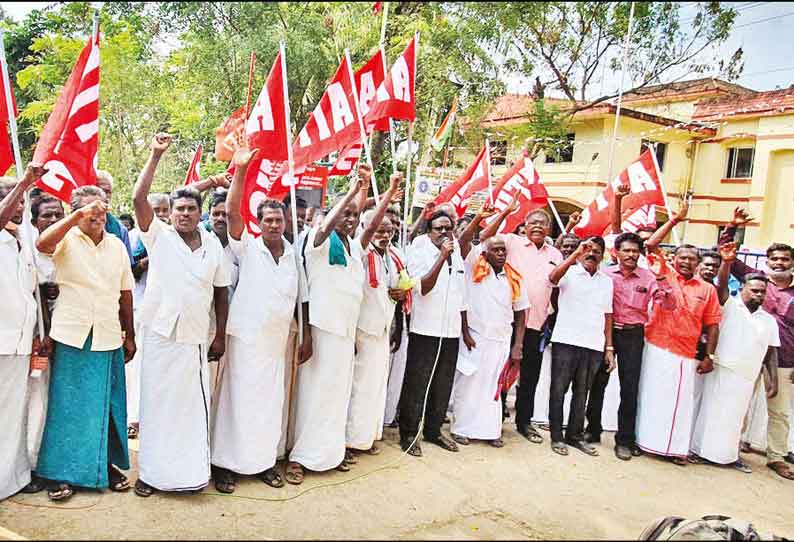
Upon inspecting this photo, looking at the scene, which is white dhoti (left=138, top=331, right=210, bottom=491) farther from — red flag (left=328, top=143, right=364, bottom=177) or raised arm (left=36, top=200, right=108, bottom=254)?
red flag (left=328, top=143, right=364, bottom=177)

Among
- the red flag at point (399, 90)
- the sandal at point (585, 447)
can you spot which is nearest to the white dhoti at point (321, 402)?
the red flag at point (399, 90)

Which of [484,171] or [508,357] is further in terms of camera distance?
[484,171]

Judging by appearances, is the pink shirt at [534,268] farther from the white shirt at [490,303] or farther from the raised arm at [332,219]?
the raised arm at [332,219]

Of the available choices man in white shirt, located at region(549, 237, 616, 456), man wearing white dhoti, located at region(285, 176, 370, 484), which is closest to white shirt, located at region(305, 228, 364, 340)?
man wearing white dhoti, located at region(285, 176, 370, 484)

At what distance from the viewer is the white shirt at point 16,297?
3219 millimetres

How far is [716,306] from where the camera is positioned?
5.02 metres

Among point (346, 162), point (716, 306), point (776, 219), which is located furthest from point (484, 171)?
point (776, 219)

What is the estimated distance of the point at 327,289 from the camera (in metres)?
3.89

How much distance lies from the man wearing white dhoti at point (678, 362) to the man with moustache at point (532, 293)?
887mm

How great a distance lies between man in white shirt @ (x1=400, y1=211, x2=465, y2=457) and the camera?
462 centimetres

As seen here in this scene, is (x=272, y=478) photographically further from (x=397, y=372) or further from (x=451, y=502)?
(x=397, y=372)

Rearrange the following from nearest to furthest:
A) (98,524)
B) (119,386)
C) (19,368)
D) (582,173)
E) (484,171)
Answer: (98,524), (19,368), (119,386), (484,171), (582,173)

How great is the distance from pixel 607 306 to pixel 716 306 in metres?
0.91

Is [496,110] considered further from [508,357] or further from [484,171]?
[508,357]
